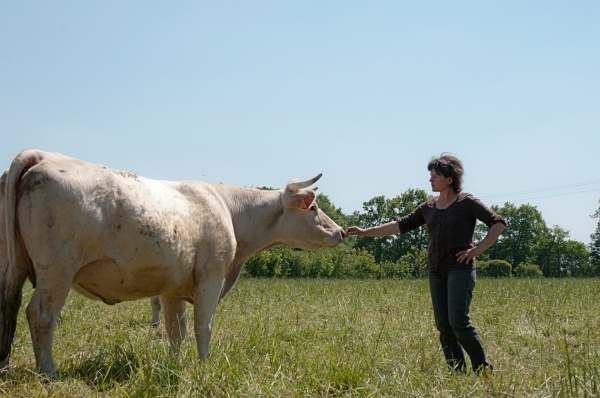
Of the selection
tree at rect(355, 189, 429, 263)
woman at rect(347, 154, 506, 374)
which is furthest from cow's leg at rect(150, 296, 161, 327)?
tree at rect(355, 189, 429, 263)

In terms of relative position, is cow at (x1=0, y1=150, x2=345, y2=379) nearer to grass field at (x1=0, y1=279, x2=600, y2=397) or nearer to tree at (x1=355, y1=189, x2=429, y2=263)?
grass field at (x1=0, y1=279, x2=600, y2=397)

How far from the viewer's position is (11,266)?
554cm

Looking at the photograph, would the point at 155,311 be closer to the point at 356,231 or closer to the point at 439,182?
the point at 356,231

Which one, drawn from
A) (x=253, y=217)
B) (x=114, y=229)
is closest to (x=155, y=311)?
(x=253, y=217)

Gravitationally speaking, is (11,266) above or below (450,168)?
below

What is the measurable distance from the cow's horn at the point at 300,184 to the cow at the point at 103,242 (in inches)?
41.4

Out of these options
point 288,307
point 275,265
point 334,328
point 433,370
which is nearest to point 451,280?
point 433,370

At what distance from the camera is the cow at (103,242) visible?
5465 millimetres

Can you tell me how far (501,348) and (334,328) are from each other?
2.65 m

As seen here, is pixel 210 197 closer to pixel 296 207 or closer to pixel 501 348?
pixel 296 207

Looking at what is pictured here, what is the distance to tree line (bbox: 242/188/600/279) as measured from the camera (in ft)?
189

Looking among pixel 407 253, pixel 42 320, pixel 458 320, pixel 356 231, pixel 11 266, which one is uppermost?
pixel 356 231

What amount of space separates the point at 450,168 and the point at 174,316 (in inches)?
147

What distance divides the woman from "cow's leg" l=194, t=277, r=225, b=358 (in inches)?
96.3
